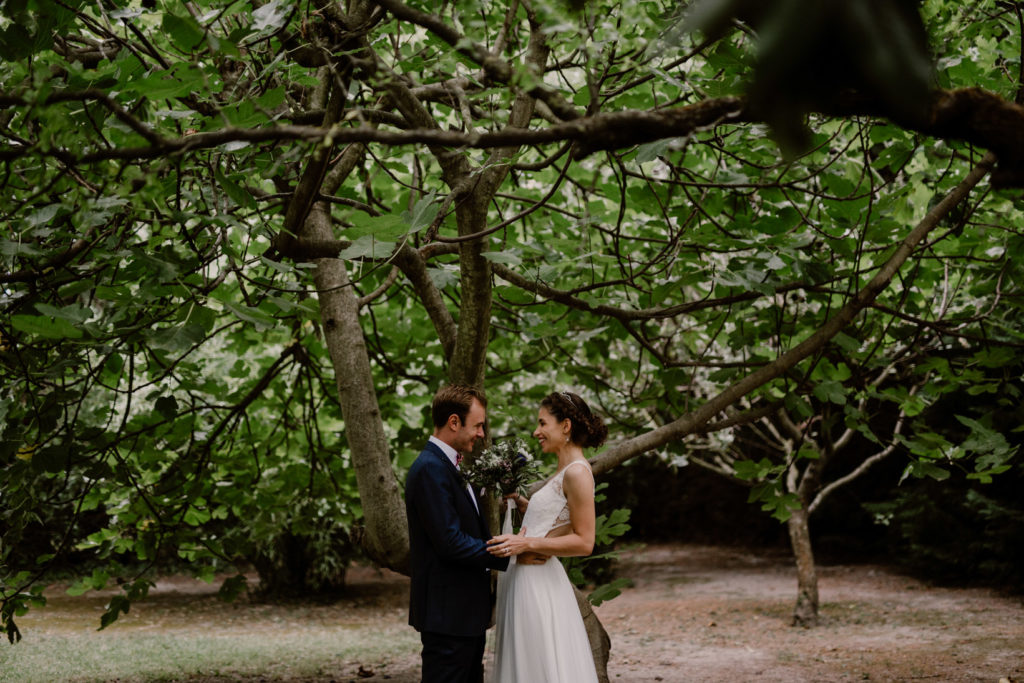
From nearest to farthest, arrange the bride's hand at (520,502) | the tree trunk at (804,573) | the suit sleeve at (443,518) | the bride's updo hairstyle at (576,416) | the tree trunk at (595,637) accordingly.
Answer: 1. the suit sleeve at (443,518)
2. the bride's updo hairstyle at (576,416)
3. the bride's hand at (520,502)
4. the tree trunk at (595,637)
5. the tree trunk at (804,573)

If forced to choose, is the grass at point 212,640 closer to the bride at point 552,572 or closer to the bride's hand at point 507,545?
the bride at point 552,572

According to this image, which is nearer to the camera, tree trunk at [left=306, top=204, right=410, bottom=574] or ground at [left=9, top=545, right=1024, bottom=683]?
tree trunk at [left=306, top=204, right=410, bottom=574]

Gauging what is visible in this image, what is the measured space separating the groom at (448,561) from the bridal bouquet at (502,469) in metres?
0.08

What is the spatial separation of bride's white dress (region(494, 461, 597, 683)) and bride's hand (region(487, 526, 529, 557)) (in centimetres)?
23

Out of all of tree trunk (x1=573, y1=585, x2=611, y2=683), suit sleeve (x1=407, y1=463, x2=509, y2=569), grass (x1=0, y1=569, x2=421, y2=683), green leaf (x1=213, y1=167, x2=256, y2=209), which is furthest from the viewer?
grass (x1=0, y1=569, x2=421, y2=683)

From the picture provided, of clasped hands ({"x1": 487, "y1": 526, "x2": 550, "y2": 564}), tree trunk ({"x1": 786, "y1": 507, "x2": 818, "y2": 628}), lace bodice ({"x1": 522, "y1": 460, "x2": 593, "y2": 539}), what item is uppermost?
lace bodice ({"x1": 522, "y1": 460, "x2": 593, "y2": 539})

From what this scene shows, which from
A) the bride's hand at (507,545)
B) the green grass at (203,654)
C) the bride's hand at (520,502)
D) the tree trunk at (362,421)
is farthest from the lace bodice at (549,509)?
the green grass at (203,654)

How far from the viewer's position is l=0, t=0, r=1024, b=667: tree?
5.66ft

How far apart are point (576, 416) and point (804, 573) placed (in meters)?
5.65

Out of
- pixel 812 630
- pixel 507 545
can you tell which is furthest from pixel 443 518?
pixel 812 630

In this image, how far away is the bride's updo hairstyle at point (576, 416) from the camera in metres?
3.42

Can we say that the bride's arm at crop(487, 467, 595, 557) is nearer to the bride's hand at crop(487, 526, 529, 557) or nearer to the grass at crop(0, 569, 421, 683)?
the bride's hand at crop(487, 526, 529, 557)

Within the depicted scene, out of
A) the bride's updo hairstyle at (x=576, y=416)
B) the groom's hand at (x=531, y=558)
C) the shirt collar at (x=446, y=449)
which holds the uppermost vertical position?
the bride's updo hairstyle at (x=576, y=416)

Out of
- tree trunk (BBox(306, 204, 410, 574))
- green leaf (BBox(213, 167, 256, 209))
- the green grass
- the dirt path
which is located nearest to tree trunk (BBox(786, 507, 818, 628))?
the dirt path
